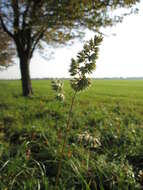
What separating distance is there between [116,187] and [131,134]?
9.28 feet

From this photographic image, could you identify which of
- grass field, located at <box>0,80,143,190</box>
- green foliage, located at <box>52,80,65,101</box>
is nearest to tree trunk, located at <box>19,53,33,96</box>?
grass field, located at <box>0,80,143,190</box>

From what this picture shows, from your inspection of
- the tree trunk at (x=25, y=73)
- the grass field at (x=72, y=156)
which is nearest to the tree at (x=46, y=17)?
the tree trunk at (x=25, y=73)

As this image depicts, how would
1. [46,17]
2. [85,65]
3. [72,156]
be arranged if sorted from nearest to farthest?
[85,65] < [72,156] < [46,17]

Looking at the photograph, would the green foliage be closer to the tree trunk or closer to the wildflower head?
the wildflower head

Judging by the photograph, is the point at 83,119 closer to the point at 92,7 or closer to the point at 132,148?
the point at 132,148

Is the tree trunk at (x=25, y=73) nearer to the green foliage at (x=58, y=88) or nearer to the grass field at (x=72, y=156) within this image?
the grass field at (x=72, y=156)

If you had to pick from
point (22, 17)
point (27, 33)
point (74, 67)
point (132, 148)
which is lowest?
point (132, 148)

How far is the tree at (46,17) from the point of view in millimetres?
11230

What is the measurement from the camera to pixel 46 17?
1184cm

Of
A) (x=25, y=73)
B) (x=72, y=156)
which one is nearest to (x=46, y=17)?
(x=25, y=73)

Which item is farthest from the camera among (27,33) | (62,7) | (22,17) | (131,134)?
(27,33)

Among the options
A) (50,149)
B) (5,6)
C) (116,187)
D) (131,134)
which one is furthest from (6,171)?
(5,6)

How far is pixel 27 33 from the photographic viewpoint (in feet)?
48.0

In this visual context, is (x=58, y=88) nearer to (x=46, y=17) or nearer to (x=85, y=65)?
(x=85, y=65)
